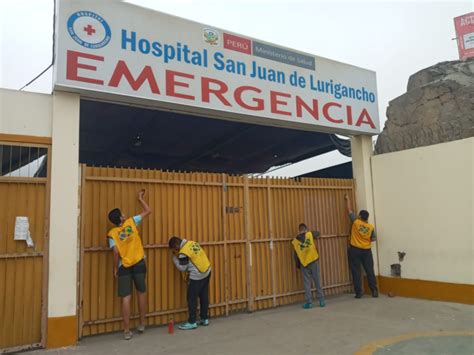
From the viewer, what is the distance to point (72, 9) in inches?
229

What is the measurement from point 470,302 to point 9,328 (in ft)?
24.4

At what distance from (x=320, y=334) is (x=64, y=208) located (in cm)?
408

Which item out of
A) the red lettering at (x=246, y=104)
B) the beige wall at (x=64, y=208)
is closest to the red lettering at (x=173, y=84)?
the red lettering at (x=246, y=104)

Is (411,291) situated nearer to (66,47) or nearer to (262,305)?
(262,305)

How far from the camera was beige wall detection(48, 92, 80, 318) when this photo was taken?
5.45m

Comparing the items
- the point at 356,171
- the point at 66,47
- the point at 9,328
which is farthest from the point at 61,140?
the point at 356,171

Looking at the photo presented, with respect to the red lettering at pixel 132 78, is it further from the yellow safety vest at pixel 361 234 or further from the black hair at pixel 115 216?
the yellow safety vest at pixel 361 234

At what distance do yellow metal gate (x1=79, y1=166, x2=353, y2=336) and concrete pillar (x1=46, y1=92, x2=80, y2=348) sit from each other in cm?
29

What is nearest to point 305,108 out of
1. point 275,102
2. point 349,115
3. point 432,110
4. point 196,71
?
point 275,102

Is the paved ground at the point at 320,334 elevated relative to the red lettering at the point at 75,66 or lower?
lower

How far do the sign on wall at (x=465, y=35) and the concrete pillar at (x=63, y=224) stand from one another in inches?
404

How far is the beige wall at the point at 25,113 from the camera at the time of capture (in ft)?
17.9

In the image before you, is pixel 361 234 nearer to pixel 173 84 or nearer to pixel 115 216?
pixel 173 84

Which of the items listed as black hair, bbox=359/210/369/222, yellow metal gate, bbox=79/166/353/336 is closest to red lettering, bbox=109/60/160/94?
yellow metal gate, bbox=79/166/353/336
